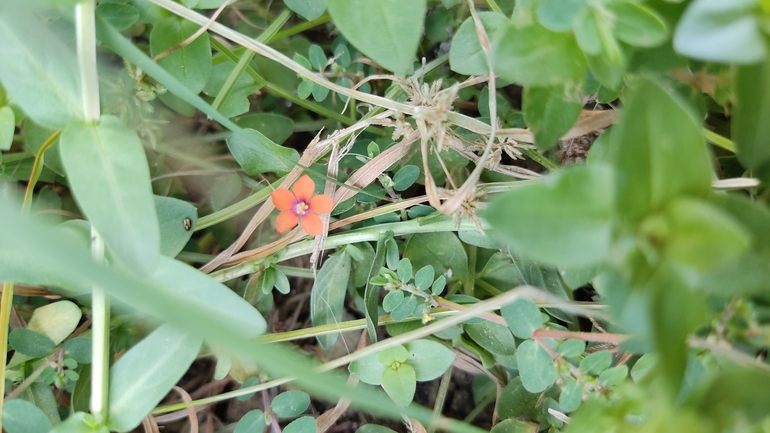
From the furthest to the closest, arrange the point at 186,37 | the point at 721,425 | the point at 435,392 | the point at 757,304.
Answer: the point at 435,392 < the point at 186,37 < the point at 757,304 < the point at 721,425

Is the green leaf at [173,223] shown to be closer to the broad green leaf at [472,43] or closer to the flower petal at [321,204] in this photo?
the flower petal at [321,204]

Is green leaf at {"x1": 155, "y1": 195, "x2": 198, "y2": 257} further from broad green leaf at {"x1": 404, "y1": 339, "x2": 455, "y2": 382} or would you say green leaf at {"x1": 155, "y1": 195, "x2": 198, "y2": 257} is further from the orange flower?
broad green leaf at {"x1": 404, "y1": 339, "x2": 455, "y2": 382}

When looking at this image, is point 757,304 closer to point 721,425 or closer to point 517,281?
point 721,425

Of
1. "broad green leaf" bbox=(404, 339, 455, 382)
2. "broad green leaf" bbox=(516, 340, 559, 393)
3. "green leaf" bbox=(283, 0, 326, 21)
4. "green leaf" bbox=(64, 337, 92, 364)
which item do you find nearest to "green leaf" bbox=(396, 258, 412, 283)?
"broad green leaf" bbox=(404, 339, 455, 382)

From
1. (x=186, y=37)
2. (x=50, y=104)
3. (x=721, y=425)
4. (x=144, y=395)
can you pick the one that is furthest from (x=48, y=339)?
(x=721, y=425)

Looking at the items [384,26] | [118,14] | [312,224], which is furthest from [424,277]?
[118,14]

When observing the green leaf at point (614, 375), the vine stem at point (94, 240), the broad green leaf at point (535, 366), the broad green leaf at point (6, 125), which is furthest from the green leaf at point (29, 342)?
the green leaf at point (614, 375)

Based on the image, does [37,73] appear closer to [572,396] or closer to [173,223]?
[173,223]
